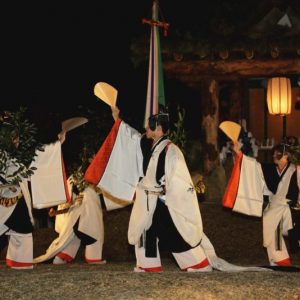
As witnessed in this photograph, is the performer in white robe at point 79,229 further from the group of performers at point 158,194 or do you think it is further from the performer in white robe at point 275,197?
the performer in white robe at point 275,197

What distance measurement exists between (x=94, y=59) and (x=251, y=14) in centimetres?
499

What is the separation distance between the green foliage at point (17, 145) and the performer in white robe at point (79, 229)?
1780mm

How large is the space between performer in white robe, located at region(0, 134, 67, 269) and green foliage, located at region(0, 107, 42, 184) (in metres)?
0.05

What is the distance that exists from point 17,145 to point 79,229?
203 centimetres

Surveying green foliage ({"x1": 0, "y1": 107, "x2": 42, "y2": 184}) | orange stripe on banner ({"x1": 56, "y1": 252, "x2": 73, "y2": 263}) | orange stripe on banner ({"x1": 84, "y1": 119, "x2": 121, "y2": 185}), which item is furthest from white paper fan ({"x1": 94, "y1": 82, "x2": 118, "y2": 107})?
orange stripe on banner ({"x1": 56, "y1": 252, "x2": 73, "y2": 263})

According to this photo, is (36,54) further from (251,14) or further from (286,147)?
(286,147)

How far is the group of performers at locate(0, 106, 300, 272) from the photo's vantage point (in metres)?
7.05

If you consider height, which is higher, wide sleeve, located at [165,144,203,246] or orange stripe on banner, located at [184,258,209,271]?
wide sleeve, located at [165,144,203,246]

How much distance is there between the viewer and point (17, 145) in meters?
7.52

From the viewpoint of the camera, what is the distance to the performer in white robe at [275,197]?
341 inches

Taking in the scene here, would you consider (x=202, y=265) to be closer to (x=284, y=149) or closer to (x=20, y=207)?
(x=20, y=207)

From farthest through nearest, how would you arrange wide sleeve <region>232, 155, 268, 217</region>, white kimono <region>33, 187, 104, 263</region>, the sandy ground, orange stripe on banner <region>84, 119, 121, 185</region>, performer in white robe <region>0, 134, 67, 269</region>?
white kimono <region>33, 187, 104, 263</region> < wide sleeve <region>232, 155, 268, 217</region> < performer in white robe <region>0, 134, 67, 269</region> < orange stripe on banner <region>84, 119, 121, 185</region> < the sandy ground

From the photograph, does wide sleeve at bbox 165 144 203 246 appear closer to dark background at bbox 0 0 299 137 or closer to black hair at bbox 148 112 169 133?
black hair at bbox 148 112 169 133

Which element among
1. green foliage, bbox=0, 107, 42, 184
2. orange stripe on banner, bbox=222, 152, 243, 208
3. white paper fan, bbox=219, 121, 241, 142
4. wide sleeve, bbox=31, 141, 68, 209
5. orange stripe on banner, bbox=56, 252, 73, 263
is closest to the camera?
green foliage, bbox=0, 107, 42, 184
